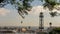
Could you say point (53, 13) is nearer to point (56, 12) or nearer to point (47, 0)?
point (56, 12)

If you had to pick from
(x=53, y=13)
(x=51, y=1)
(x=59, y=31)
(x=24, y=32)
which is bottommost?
(x=24, y=32)

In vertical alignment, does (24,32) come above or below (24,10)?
below

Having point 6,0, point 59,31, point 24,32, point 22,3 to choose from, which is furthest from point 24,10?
point 24,32

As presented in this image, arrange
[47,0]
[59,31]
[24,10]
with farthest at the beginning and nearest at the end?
1. [59,31]
2. [24,10]
3. [47,0]

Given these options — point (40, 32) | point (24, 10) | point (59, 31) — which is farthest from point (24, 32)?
point (24, 10)

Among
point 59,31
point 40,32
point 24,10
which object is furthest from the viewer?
point 40,32

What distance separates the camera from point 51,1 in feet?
36.2

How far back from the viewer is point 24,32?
33406 millimetres

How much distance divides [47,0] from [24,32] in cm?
2272

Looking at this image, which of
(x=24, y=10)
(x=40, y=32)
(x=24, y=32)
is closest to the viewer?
(x=24, y=10)

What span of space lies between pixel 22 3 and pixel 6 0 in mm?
907

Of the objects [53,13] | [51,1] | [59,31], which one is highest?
[51,1]

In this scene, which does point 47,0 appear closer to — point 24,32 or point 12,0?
point 12,0

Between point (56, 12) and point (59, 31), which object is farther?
point (59, 31)
